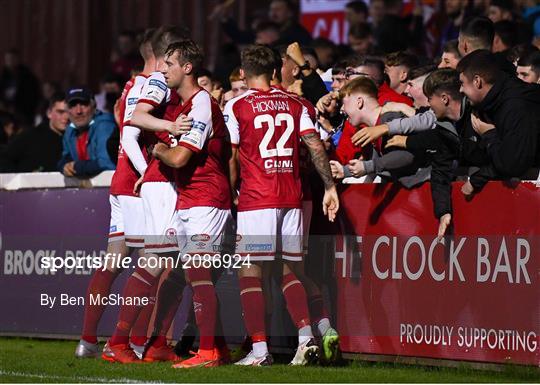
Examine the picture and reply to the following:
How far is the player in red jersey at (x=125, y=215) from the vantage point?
1023cm

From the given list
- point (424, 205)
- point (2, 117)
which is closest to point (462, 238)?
point (424, 205)

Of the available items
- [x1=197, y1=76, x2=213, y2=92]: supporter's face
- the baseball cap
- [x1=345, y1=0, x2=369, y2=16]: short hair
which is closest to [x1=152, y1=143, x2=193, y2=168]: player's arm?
[x1=197, y1=76, x2=213, y2=92]: supporter's face

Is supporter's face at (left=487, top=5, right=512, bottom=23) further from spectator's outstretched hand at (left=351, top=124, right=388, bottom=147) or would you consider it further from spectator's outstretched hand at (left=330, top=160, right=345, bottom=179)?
spectator's outstretched hand at (left=351, top=124, right=388, bottom=147)

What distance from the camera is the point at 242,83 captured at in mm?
11383

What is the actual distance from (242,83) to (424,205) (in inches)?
90.7

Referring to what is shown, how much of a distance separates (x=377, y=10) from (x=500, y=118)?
6.67 metres

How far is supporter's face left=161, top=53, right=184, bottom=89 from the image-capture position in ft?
32.2

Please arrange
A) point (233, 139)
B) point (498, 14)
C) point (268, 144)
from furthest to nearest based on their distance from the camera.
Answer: point (498, 14), point (233, 139), point (268, 144)

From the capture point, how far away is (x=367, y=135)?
9.63 meters

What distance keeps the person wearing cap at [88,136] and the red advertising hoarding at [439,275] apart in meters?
2.72

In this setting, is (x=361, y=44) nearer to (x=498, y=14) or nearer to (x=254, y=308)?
(x=498, y=14)

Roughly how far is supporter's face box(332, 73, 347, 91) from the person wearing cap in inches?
82.9

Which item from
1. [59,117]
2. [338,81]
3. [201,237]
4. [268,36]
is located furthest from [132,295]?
[268,36]

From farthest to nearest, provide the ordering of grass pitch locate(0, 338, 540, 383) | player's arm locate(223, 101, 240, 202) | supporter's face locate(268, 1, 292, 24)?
supporter's face locate(268, 1, 292, 24), player's arm locate(223, 101, 240, 202), grass pitch locate(0, 338, 540, 383)
